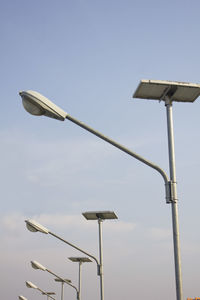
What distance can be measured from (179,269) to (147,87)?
3.49 m

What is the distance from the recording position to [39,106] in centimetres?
849

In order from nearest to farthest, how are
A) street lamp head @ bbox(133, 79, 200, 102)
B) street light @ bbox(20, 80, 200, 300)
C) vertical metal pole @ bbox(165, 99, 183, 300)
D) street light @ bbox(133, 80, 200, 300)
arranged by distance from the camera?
1. vertical metal pole @ bbox(165, 99, 183, 300)
2. street light @ bbox(20, 80, 200, 300)
3. street light @ bbox(133, 80, 200, 300)
4. street lamp head @ bbox(133, 79, 200, 102)

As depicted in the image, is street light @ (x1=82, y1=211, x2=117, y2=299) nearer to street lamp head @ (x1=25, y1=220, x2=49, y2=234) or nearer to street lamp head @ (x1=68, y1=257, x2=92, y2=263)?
street lamp head @ (x1=25, y1=220, x2=49, y2=234)

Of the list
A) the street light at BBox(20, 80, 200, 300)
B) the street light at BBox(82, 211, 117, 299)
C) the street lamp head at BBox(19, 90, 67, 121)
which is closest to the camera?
the street light at BBox(20, 80, 200, 300)

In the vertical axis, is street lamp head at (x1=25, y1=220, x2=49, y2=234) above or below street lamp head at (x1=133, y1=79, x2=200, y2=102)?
below

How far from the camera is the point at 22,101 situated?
8.61 m

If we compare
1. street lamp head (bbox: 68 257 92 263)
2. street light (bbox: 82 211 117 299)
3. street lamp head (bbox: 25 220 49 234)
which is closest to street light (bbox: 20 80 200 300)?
street lamp head (bbox: 25 220 49 234)

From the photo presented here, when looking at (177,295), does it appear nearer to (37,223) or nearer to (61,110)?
(61,110)

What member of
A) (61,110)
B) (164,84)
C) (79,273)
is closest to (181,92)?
(164,84)

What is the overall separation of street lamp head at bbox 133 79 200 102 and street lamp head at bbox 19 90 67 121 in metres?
1.66

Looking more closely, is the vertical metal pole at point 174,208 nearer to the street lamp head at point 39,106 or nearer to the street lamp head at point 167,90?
the street lamp head at point 167,90

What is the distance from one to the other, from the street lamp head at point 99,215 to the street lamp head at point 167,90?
9.93 metres

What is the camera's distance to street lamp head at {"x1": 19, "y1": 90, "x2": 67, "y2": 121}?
847cm

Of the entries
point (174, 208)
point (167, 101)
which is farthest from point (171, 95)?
point (174, 208)
